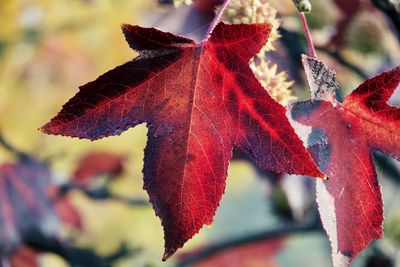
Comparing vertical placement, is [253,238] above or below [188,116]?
below

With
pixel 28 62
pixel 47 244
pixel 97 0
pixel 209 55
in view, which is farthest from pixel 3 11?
pixel 209 55

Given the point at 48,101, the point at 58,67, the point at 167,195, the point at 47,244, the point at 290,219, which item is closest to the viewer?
the point at 167,195

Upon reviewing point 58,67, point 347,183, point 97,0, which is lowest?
point 58,67

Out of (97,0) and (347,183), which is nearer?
(347,183)

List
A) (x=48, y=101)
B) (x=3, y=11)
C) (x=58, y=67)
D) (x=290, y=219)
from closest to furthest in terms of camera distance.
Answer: (x=290, y=219)
(x=3, y=11)
(x=48, y=101)
(x=58, y=67)

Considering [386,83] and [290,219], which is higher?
[386,83]

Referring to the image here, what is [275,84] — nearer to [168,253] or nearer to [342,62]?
[168,253]

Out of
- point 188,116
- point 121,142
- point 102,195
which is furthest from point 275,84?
point 121,142

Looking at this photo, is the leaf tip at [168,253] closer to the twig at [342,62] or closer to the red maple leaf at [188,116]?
the red maple leaf at [188,116]

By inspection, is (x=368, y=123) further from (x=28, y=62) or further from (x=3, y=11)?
(x=28, y=62)
